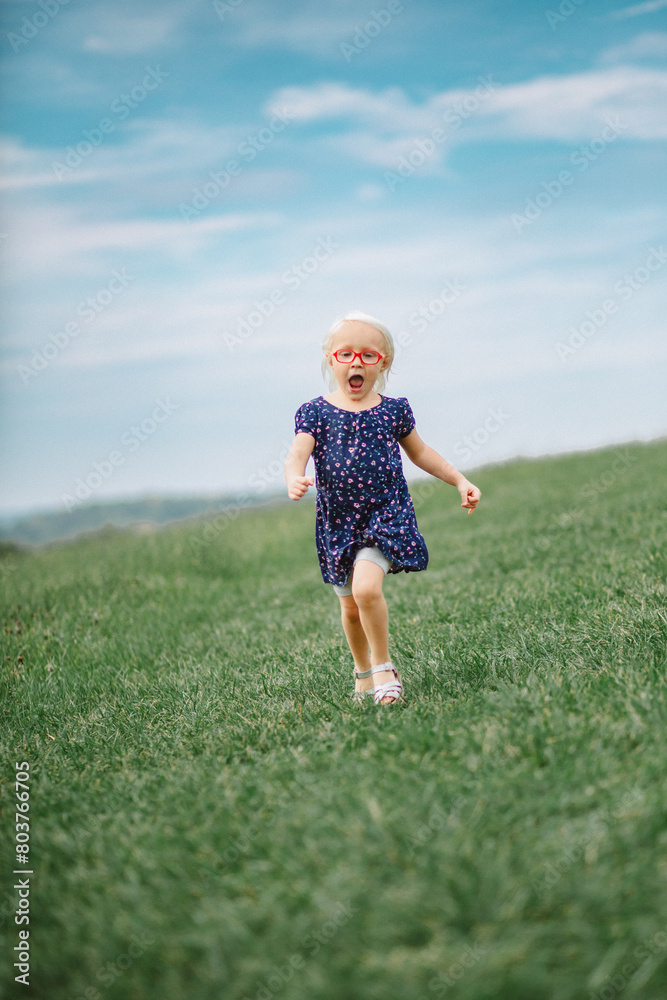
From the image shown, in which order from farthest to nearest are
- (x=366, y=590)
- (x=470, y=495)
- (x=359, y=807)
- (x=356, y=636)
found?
(x=356, y=636)
(x=470, y=495)
(x=366, y=590)
(x=359, y=807)

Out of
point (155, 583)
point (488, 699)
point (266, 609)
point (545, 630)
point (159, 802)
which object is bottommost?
point (159, 802)

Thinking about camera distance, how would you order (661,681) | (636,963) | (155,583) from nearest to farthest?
(636,963), (661,681), (155,583)

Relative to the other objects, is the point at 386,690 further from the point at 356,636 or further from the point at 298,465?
the point at 298,465

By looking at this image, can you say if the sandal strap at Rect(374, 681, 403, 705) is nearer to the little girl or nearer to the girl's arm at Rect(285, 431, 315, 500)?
the little girl

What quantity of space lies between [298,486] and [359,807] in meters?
1.65

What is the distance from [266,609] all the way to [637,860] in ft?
20.1

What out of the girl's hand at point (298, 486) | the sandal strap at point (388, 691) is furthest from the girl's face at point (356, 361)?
the sandal strap at point (388, 691)

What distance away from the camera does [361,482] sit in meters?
4.33

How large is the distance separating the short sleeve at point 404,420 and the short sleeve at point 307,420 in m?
0.47

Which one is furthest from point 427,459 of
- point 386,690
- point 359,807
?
point 359,807

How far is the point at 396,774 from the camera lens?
118 inches

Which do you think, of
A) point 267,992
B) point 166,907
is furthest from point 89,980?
point 267,992

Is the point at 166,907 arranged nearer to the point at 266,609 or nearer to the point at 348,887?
the point at 348,887

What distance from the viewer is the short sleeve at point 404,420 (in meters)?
4.53
